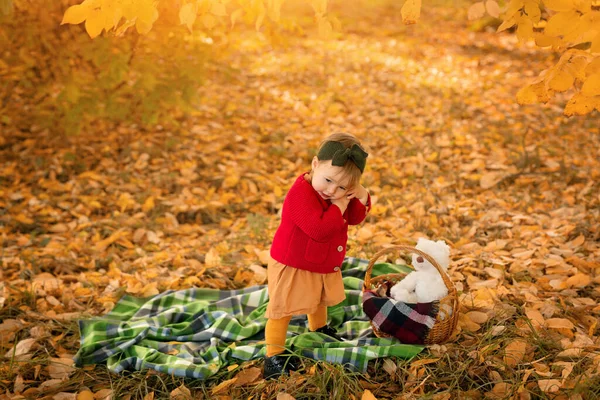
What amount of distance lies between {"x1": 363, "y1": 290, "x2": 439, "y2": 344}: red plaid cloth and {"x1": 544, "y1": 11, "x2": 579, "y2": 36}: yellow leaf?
50.3 inches

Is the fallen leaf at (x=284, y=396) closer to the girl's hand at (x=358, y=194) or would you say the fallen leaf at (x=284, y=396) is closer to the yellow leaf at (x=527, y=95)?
the girl's hand at (x=358, y=194)

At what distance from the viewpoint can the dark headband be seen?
2338 mm

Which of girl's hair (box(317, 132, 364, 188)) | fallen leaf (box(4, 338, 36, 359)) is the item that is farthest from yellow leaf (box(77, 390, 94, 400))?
girl's hair (box(317, 132, 364, 188))

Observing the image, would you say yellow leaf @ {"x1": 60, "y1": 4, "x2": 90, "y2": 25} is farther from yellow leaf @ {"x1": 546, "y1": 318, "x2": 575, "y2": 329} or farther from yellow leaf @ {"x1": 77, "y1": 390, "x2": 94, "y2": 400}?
yellow leaf @ {"x1": 546, "y1": 318, "x2": 575, "y2": 329}

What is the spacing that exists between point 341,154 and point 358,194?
→ 296 millimetres

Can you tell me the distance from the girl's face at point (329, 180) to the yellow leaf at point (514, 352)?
1.03 meters

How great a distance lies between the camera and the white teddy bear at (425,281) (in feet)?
8.59

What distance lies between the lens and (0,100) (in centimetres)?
512

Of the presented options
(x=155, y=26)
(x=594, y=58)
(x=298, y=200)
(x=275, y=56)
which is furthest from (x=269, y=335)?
(x=275, y=56)

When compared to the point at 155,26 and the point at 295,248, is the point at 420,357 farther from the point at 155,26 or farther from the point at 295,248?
the point at 155,26

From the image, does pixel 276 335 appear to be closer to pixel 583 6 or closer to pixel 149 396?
pixel 149 396

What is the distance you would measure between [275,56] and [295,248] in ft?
22.0

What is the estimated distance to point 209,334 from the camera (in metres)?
3.00

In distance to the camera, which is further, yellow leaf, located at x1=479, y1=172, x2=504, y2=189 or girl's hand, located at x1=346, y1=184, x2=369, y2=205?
yellow leaf, located at x1=479, y1=172, x2=504, y2=189
